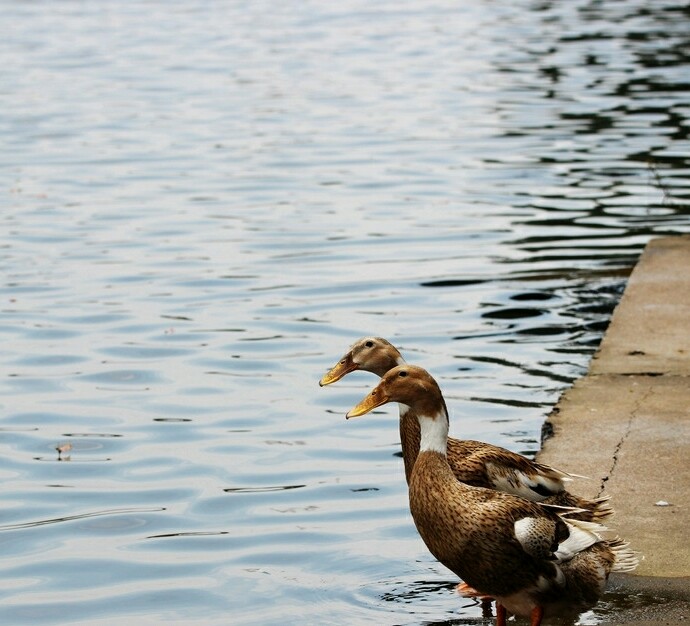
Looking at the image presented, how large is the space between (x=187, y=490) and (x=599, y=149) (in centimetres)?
1238

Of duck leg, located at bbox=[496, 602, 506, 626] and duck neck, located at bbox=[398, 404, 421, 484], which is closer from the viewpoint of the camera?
duck leg, located at bbox=[496, 602, 506, 626]

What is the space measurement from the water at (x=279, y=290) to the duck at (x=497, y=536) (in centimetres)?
24

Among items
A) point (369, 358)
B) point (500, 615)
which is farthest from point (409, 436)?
point (500, 615)

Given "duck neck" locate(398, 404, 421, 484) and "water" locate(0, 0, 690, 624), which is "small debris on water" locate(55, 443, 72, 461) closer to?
"water" locate(0, 0, 690, 624)

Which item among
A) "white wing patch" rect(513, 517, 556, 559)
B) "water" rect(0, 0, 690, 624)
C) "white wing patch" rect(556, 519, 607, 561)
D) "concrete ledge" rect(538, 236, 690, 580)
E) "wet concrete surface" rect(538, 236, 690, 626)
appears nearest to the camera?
"white wing patch" rect(513, 517, 556, 559)

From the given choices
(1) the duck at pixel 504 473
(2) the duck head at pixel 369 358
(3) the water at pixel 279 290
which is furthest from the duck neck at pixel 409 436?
(3) the water at pixel 279 290

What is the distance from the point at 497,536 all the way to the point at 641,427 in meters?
2.70

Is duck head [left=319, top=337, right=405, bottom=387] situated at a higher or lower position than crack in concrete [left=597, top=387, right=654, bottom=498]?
higher

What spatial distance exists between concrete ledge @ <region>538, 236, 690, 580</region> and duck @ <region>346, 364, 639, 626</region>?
0.43m

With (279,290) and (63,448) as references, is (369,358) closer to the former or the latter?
(63,448)

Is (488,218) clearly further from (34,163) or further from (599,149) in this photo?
(34,163)

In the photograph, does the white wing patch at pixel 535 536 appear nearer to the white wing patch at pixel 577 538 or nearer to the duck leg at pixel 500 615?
the white wing patch at pixel 577 538

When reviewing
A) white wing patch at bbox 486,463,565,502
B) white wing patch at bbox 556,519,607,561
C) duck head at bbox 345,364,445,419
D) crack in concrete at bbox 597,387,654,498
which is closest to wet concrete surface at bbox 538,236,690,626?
crack in concrete at bbox 597,387,654,498

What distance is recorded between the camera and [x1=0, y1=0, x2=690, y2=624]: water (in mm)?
7758
